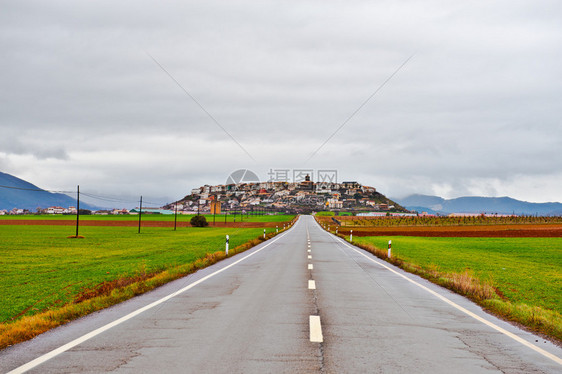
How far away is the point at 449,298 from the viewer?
37.2 ft

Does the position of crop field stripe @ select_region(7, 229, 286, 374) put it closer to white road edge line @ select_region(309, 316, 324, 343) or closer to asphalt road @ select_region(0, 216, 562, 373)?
asphalt road @ select_region(0, 216, 562, 373)

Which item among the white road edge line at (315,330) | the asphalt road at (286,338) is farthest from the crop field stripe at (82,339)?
the white road edge line at (315,330)

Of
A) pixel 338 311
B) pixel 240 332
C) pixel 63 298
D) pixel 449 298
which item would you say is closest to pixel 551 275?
pixel 449 298

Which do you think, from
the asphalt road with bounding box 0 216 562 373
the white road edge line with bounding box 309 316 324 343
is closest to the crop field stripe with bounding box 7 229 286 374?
the asphalt road with bounding box 0 216 562 373

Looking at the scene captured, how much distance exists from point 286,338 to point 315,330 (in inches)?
28.3

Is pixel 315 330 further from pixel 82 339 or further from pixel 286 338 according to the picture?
pixel 82 339

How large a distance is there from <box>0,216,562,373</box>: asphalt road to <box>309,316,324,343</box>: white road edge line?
17 mm

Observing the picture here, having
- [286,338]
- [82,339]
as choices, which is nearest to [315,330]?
[286,338]

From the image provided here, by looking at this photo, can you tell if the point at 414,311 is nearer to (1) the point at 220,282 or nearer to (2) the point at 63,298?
(1) the point at 220,282

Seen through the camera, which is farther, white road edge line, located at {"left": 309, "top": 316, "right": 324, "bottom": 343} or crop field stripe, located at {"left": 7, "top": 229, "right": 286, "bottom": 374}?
white road edge line, located at {"left": 309, "top": 316, "right": 324, "bottom": 343}

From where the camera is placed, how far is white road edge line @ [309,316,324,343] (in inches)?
259

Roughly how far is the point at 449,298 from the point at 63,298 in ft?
36.6

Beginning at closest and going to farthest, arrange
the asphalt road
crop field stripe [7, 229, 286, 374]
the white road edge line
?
crop field stripe [7, 229, 286, 374] < the asphalt road < the white road edge line

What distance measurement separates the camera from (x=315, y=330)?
7.19 metres
